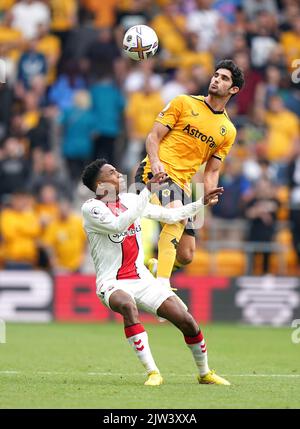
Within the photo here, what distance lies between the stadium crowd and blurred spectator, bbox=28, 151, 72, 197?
2 cm

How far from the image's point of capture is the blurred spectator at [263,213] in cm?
2022

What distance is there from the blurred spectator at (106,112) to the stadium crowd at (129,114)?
0.06 feet

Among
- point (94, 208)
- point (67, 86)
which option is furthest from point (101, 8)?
point (94, 208)

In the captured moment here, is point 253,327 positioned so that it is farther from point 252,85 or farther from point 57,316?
point 252,85

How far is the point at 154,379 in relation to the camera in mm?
10578

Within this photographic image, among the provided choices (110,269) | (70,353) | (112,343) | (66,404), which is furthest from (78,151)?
(66,404)

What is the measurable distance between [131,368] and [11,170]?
8794 mm

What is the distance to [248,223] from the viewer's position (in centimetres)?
2064

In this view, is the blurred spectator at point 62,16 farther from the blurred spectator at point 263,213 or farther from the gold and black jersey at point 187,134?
the gold and black jersey at point 187,134

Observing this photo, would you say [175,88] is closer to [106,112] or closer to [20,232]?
[106,112]

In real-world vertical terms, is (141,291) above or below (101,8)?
below

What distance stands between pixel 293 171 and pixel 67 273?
15.2 feet

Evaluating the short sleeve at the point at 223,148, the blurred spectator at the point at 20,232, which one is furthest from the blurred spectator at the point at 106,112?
the short sleeve at the point at 223,148

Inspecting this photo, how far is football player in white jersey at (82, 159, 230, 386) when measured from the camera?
1066cm
